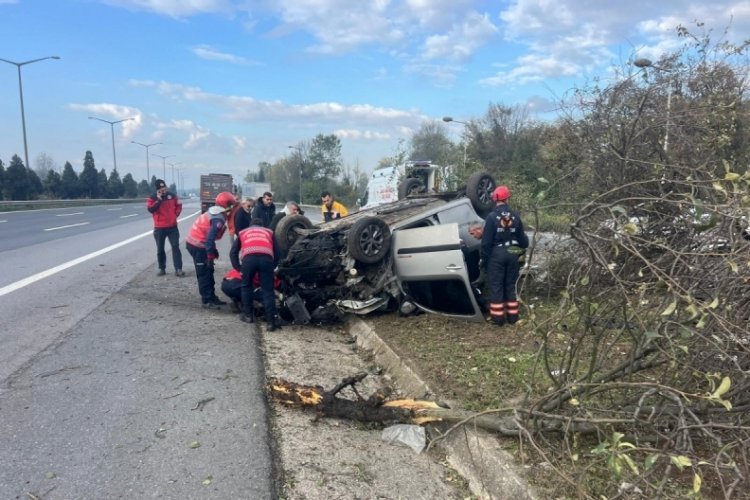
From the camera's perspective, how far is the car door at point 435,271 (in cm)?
622

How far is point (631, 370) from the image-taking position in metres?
3.14

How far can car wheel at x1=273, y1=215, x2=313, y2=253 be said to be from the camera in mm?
7387

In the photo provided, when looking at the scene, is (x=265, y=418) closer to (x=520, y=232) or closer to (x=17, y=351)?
(x=17, y=351)

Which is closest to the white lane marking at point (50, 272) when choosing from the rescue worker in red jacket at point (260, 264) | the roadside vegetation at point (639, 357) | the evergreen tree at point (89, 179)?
the rescue worker in red jacket at point (260, 264)

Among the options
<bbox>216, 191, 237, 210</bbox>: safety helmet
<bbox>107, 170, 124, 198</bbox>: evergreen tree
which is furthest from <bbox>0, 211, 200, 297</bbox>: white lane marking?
<bbox>107, 170, 124, 198</bbox>: evergreen tree

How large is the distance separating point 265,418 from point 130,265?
26.5ft

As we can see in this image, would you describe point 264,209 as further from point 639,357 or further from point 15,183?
point 15,183

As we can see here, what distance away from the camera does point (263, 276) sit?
650 centimetres

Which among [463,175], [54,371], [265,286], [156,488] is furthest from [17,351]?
[463,175]

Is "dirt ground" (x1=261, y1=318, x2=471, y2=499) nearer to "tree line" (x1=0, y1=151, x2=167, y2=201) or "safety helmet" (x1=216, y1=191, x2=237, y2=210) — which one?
"safety helmet" (x1=216, y1=191, x2=237, y2=210)

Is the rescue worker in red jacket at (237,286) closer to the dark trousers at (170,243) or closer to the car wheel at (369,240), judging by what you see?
the car wheel at (369,240)

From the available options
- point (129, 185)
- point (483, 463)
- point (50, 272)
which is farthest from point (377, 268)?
point (129, 185)

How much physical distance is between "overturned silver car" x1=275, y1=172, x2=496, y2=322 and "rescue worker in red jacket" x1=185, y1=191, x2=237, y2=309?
0.91 meters

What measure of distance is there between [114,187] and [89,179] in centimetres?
720
